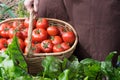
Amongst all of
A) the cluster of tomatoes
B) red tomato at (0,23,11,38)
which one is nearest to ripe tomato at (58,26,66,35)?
the cluster of tomatoes

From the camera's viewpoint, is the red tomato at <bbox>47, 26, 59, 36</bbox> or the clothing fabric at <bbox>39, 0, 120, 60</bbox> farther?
the red tomato at <bbox>47, 26, 59, 36</bbox>

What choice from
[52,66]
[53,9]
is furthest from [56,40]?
[52,66]

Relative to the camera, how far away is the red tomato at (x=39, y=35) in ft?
6.18

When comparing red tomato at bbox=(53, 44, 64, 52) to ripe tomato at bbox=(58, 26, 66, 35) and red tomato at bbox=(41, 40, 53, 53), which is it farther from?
ripe tomato at bbox=(58, 26, 66, 35)

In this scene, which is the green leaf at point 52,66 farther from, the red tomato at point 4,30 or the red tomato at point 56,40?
the red tomato at point 4,30

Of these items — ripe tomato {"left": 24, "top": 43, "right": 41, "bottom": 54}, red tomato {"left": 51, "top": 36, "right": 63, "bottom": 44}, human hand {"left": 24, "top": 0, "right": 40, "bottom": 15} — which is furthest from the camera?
human hand {"left": 24, "top": 0, "right": 40, "bottom": 15}

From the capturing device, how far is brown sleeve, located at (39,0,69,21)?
6.48 feet

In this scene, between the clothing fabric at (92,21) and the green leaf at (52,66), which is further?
the clothing fabric at (92,21)

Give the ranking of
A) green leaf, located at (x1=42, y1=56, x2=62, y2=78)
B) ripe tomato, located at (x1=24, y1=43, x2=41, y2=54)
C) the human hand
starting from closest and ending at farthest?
1. green leaf, located at (x1=42, y1=56, x2=62, y2=78)
2. ripe tomato, located at (x1=24, y1=43, x2=41, y2=54)
3. the human hand

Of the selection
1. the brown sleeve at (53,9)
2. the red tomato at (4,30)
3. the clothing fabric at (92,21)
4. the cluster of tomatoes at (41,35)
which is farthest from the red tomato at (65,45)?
the red tomato at (4,30)

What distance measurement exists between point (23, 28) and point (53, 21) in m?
0.18

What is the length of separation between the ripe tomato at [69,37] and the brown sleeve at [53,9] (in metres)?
0.13

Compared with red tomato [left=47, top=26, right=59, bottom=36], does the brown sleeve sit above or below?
above

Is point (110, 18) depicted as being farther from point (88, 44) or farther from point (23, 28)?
point (23, 28)
